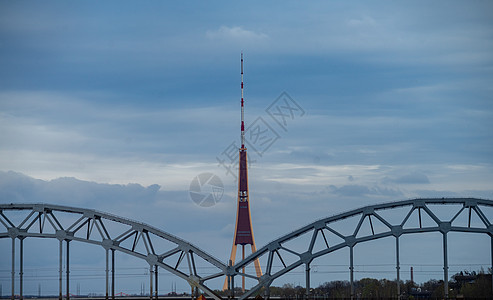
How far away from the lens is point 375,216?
11812 cm

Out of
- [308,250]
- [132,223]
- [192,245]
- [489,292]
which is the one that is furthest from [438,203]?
[489,292]

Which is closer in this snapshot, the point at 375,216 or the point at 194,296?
the point at 375,216

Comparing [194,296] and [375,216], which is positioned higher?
[375,216]

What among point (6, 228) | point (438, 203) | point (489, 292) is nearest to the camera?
point (438, 203)

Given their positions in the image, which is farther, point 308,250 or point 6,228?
point 6,228

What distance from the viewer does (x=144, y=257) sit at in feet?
404

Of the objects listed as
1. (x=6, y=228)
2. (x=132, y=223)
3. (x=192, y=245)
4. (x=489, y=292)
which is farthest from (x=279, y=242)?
(x=489, y=292)

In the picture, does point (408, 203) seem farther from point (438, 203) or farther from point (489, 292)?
point (489, 292)

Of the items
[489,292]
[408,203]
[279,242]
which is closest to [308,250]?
[279,242]

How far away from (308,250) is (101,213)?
100.0 ft

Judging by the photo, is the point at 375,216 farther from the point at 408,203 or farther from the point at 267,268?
the point at 267,268

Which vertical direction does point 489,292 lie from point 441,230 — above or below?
below

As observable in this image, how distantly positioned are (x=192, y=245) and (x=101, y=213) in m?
14.2

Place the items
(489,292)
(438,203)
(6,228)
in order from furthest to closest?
(489,292) < (6,228) < (438,203)
